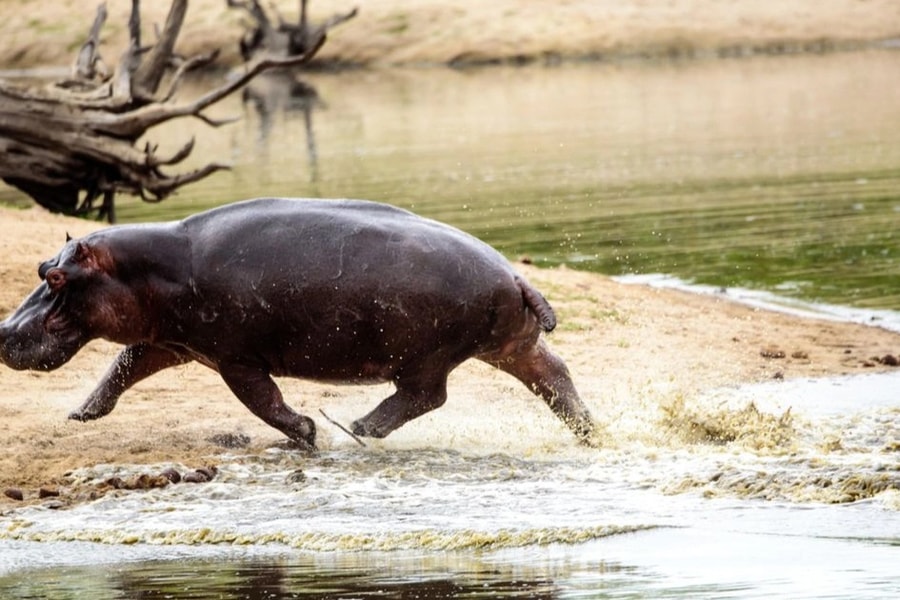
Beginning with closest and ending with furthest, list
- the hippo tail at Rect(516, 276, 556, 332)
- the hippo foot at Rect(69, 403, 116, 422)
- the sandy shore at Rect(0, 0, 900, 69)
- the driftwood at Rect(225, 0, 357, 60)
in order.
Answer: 1. the hippo tail at Rect(516, 276, 556, 332)
2. the hippo foot at Rect(69, 403, 116, 422)
3. the sandy shore at Rect(0, 0, 900, 69)
4. the driftwood at Rect(225, 0, 357, 60)

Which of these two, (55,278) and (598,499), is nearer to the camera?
(598,499)

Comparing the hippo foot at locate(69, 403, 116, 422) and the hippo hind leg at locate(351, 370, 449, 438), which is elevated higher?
the hippo hind leg at locate(351, 370, 449, 438)

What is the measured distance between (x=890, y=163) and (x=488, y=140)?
23.1 ft

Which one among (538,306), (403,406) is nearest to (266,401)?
(403,406)

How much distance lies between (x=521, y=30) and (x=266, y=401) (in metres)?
36.5

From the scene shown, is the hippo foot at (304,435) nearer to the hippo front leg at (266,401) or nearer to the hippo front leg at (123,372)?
the hippo front leg at (266,401)

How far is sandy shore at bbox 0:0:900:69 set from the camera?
131 feet

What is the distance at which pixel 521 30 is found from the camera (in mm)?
42469

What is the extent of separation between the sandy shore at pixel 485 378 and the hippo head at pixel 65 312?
0.39 meters

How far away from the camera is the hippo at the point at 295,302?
21.7 feet

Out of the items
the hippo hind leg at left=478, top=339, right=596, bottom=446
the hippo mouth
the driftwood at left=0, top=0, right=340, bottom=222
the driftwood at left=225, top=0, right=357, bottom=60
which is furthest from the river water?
the driftwood at left=225, top=0, right=357, bottom=60

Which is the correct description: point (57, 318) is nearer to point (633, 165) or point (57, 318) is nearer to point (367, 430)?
point (367, 430)

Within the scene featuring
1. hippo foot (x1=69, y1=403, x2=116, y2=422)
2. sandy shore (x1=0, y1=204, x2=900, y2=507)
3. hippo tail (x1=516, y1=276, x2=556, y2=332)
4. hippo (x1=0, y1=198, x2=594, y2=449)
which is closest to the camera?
hippo (x1=0, y1=198, x2=594, y2=449)

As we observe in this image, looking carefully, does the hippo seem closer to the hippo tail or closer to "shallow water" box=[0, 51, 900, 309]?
the hippo tail
